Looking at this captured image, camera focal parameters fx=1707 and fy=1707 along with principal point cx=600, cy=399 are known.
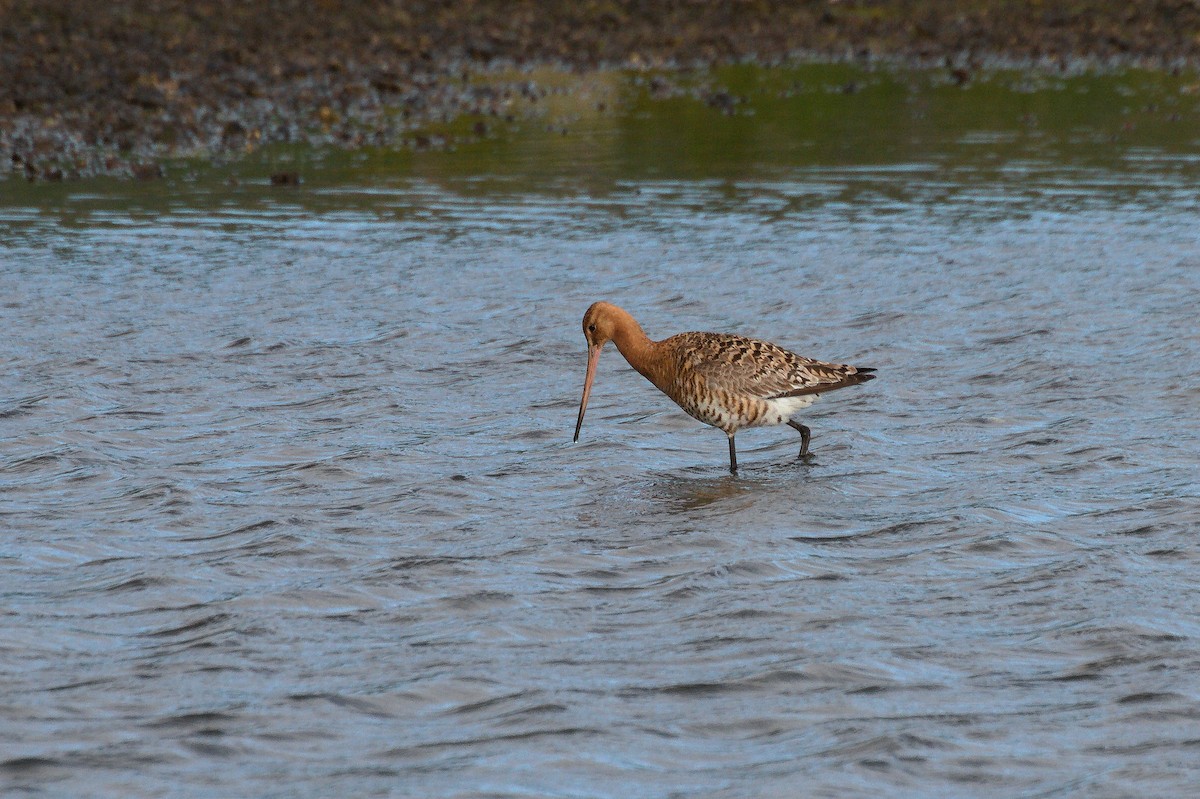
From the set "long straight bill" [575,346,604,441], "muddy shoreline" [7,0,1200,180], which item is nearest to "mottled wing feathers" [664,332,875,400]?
"long straight bill" [575,346,604,441]

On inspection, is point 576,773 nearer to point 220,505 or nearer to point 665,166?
point 220,505

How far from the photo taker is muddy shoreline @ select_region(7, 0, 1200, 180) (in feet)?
93.7

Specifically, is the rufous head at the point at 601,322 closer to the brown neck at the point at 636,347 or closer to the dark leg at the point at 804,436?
the brown neck at the point at 636,347

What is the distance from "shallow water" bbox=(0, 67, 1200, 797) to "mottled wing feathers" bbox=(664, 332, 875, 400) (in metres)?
0.51

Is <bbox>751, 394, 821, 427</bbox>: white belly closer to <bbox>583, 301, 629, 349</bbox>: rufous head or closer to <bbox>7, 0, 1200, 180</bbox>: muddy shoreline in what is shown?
<bbox>583, 301, 629, 349</bbox>: rufous head

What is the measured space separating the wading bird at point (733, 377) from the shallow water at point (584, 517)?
42 cm

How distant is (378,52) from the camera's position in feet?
131

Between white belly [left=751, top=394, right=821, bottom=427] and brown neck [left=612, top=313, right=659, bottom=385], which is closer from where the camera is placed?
white belly [left=751, top=394, right=821, bottom=427]

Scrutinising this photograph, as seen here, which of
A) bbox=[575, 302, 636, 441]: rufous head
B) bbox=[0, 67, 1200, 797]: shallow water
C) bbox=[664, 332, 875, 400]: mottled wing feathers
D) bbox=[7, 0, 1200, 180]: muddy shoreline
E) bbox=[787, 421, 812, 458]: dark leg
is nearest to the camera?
bbox=[0, 67, 1200, 797]: shallow water

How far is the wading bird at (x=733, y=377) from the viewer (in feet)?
37.4

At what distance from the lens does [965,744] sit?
22.2 feet

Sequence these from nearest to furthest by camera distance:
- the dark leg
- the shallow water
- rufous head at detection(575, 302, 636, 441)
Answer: the shallow water → the dark leg → rufous head at detection(575, 302, 636, 441)

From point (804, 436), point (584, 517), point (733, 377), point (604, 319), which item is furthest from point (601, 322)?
point (584, 517)

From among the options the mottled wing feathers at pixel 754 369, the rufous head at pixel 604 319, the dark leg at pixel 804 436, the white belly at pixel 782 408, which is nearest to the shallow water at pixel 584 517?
the dark leg at pixel 804 436
